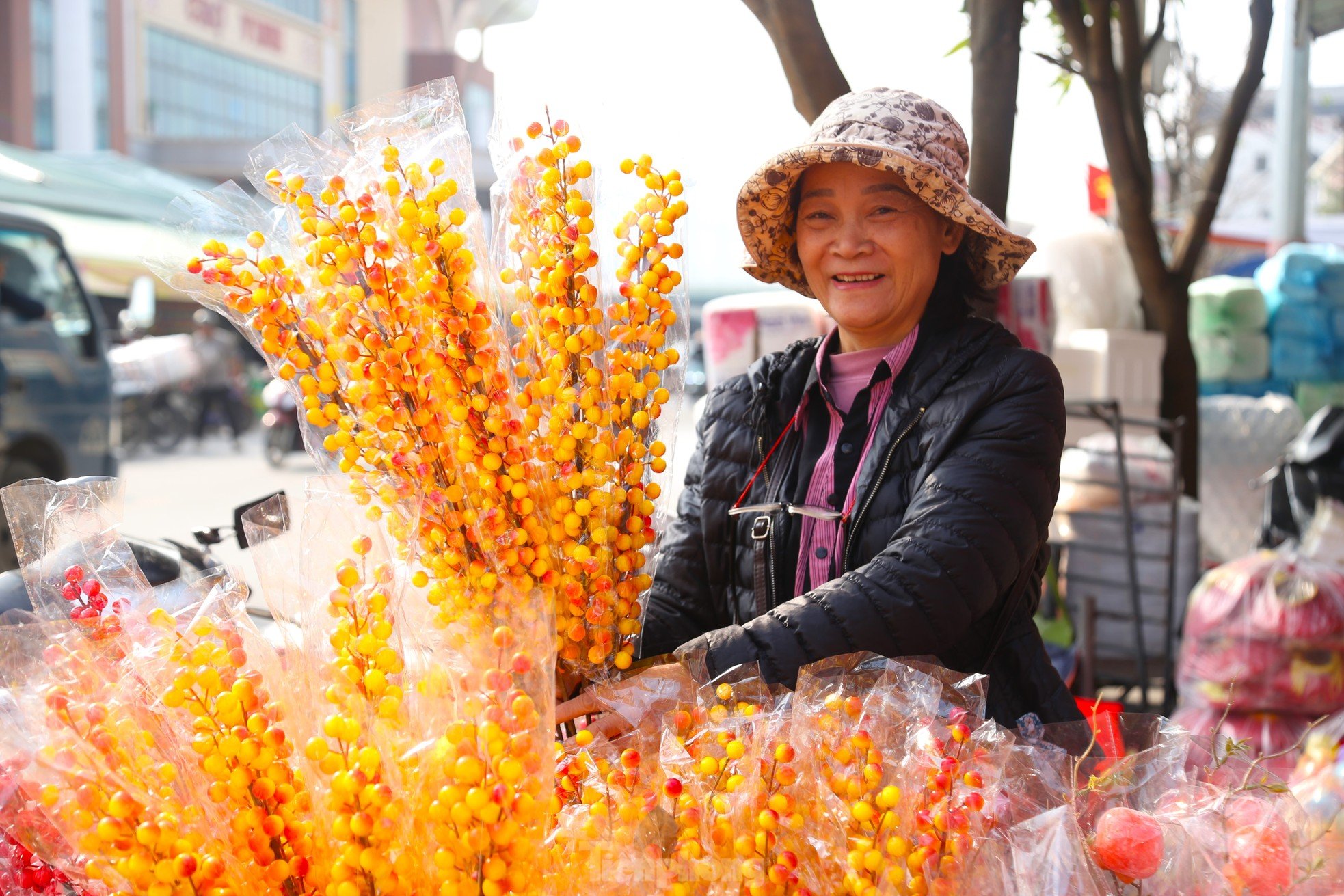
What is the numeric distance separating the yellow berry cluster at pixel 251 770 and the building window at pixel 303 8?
31.2 meters

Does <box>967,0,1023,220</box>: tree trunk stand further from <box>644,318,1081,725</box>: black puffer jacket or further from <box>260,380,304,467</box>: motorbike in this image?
<box>260,380,304,467</box>: motorbike

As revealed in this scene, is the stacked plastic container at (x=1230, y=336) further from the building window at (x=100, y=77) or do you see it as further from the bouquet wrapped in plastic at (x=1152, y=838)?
the building window at (x=100, y=77)

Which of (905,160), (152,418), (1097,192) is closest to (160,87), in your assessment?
(152,418)

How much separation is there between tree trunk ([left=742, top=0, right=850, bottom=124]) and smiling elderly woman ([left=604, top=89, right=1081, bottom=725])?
0.65 m

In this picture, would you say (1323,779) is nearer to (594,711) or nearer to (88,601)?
(594,711)

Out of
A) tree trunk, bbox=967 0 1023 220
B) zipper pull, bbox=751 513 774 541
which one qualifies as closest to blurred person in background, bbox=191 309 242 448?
tree trunk, bbox=967 0 1023 220

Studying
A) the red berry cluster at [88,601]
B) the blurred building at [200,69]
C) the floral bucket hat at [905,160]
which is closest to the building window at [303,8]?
the blurred building at [200,69]

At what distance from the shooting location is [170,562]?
1.62m

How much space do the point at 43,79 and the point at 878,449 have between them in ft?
83.5

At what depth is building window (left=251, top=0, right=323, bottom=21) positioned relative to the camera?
2873 cm

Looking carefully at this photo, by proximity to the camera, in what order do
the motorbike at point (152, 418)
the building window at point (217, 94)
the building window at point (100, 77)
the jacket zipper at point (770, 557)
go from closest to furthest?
the jacket zipper at point (770, 557), the motorbike at point (152, 418), the building window at point (100, 77), the building window at point (217, 94)

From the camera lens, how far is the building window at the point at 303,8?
28.7 m

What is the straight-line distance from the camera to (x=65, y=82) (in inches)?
885

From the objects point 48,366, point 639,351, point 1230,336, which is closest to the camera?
point 639,351
